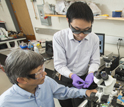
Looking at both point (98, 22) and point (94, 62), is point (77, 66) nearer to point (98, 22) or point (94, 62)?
point (94, 62)

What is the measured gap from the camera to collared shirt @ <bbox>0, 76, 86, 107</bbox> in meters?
0.69

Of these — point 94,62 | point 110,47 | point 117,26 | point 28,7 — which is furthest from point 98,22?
point 28,7

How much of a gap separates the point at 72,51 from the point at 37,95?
1.91ft

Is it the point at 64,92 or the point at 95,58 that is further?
the point at 95,58

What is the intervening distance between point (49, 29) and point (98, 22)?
1.39 metres

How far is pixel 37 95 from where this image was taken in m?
0.82

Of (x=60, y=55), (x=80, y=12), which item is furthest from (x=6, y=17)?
(x=80, y=12)

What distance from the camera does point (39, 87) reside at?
854mm

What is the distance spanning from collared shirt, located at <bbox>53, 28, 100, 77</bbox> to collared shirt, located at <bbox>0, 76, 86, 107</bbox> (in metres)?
0.19

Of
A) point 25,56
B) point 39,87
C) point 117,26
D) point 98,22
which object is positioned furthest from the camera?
point 98,22

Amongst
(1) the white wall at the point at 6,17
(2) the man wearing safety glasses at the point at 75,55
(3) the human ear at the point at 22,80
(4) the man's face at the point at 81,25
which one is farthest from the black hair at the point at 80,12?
(1) the white wall at the point at 6,17

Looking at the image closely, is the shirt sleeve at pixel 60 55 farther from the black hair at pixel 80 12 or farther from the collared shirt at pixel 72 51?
the black hair at pixel 80 12

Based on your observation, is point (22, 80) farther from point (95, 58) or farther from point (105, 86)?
point (95, 58)

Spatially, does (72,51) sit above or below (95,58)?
above
